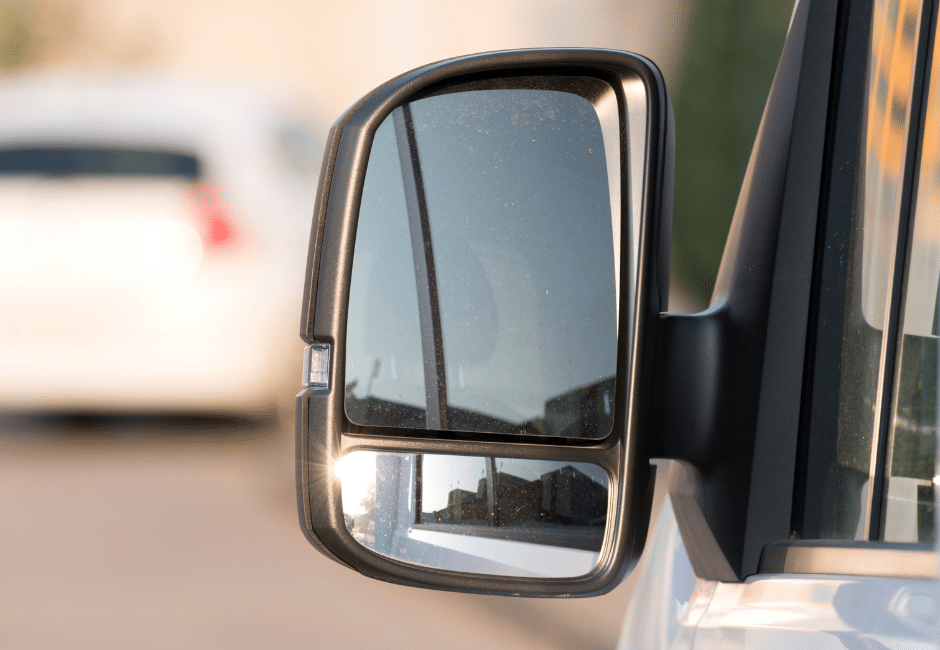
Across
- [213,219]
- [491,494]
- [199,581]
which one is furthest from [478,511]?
[213,219]

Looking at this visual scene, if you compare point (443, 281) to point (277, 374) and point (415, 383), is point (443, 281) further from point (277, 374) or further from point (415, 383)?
point (277, 374)

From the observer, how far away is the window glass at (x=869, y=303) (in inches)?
33.7

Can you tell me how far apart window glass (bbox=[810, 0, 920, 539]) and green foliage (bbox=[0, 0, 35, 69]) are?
13.4 meters

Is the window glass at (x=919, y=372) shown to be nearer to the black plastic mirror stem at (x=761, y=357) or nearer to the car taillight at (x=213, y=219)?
the black plastic mirror stem at (x=761, y=357)

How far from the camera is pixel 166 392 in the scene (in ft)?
18.5

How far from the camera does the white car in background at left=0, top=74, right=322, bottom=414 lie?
534 cm

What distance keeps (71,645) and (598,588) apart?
270 centimetres

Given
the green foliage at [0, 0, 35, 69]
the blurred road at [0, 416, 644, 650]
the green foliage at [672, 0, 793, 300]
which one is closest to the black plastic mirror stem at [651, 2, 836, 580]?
the blurred road at [0, 416, 644, 650]

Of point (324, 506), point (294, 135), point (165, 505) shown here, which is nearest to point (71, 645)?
point (165, 505)

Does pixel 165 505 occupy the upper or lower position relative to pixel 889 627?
lower

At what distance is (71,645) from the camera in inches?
121

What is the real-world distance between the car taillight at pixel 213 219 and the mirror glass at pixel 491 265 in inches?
181

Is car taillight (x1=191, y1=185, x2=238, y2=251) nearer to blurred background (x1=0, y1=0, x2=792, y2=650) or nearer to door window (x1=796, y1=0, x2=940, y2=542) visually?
blurred background (x1=0, y1=0, x2=792, y2=650)

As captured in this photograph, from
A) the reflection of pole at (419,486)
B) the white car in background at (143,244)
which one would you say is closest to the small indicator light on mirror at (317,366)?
the reflection of pole at (419,486)
